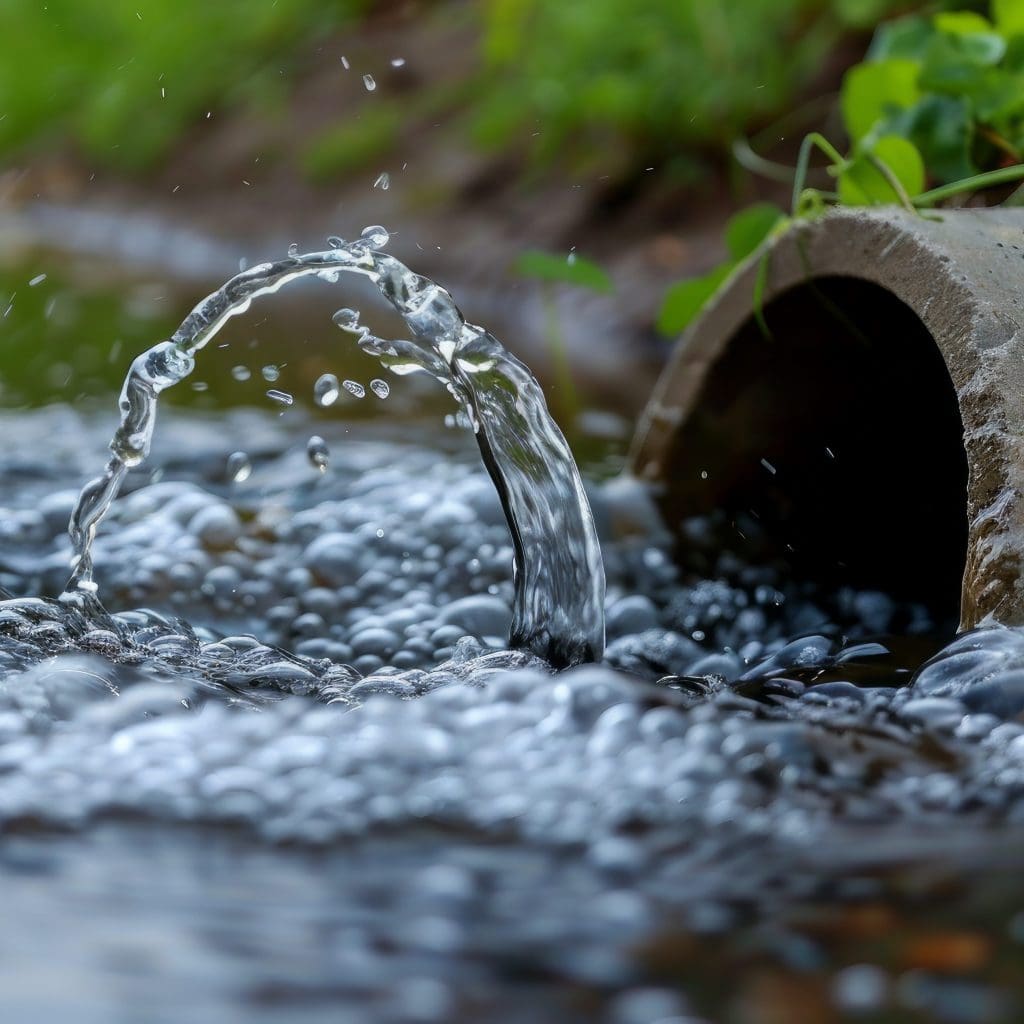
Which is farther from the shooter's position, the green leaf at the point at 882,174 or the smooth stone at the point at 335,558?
the smooth stone at the point at 335,558

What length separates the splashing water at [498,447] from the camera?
185 cm

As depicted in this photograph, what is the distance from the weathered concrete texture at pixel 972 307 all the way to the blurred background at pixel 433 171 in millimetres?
739

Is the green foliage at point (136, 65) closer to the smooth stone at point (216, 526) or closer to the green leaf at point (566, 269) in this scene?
the green leaf at point (566, 269)

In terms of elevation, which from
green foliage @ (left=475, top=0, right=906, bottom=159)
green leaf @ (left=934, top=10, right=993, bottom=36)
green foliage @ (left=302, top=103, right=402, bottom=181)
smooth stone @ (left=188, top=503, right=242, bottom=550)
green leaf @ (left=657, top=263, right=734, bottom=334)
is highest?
green foliage @ (left=302, top=103, right=402, bottom=181)

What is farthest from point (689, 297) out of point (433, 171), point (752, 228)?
point (433, 171)

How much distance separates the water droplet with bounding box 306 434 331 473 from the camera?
9.28ft

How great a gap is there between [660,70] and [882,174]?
12.3ft

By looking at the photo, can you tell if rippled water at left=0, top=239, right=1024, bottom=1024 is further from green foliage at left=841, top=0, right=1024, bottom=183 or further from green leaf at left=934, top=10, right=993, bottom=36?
green leaf at left=934, top=10, right=993, bottom=36

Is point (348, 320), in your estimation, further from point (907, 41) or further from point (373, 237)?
point (907, 41)

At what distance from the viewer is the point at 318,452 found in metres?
2.94

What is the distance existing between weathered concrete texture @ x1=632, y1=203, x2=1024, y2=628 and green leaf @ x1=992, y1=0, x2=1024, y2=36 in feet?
1.92

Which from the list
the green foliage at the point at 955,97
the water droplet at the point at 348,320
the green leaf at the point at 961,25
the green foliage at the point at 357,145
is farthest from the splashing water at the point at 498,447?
the green foliage at the point at 357,145

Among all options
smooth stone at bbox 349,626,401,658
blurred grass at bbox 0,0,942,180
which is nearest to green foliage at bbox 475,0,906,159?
blurred grass at bbox 0,0,942,180

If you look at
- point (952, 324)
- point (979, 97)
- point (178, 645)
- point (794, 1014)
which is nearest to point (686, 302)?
point (979, 97)
